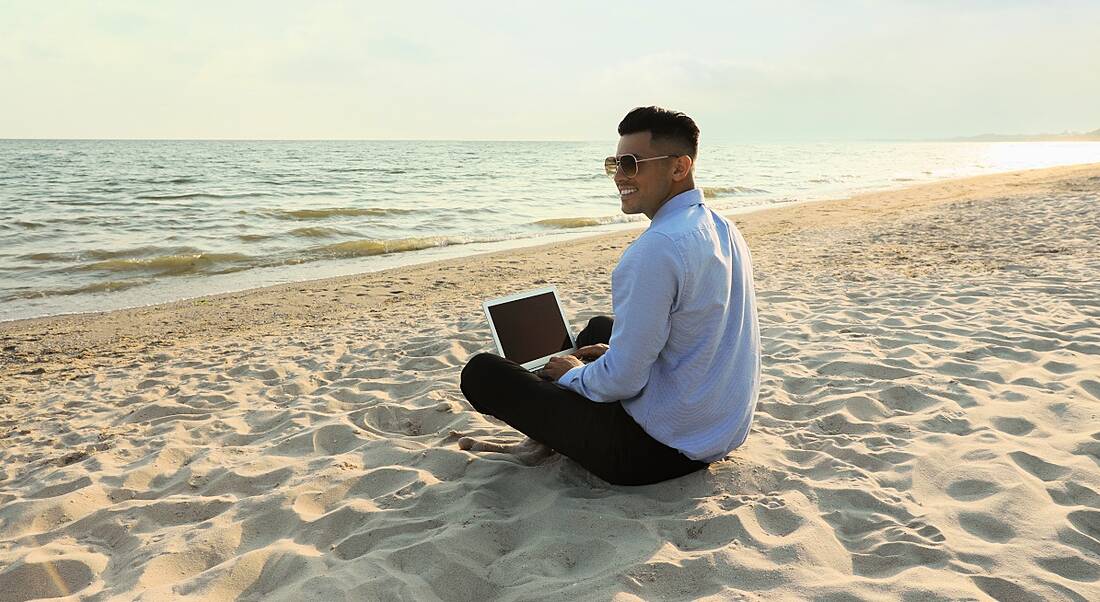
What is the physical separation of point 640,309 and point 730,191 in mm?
23369

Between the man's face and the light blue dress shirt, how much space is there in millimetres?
52

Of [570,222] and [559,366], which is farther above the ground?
[559,366]

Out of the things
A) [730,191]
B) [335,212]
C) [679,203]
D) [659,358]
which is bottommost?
[730,191]

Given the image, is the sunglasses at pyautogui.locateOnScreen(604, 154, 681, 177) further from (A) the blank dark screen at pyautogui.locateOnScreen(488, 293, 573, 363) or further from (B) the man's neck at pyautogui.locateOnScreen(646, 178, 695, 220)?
(A) the blank dark screen at pyautogui.locateOnScreen(488, 293, 573, 363)

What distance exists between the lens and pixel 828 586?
2.26 meters

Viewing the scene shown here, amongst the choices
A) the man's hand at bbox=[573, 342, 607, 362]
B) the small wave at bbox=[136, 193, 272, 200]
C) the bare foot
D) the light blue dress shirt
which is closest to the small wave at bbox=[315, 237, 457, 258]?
the small wave at bbox=[136, 193, 272, 200]

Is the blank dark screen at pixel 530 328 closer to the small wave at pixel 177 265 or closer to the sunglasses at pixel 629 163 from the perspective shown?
the sunglasses at pixel 629 163

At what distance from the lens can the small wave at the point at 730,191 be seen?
24219mm

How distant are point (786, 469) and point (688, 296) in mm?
1144

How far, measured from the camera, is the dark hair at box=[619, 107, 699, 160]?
262cm

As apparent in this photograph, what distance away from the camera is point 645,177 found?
267 cm

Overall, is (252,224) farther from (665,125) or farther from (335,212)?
(665,125)

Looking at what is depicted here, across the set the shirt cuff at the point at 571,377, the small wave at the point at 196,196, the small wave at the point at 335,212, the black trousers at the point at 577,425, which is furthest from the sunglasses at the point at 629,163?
the small wave at the point at 196,196

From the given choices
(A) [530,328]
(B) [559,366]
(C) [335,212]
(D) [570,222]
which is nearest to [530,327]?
(A) [530,328]
